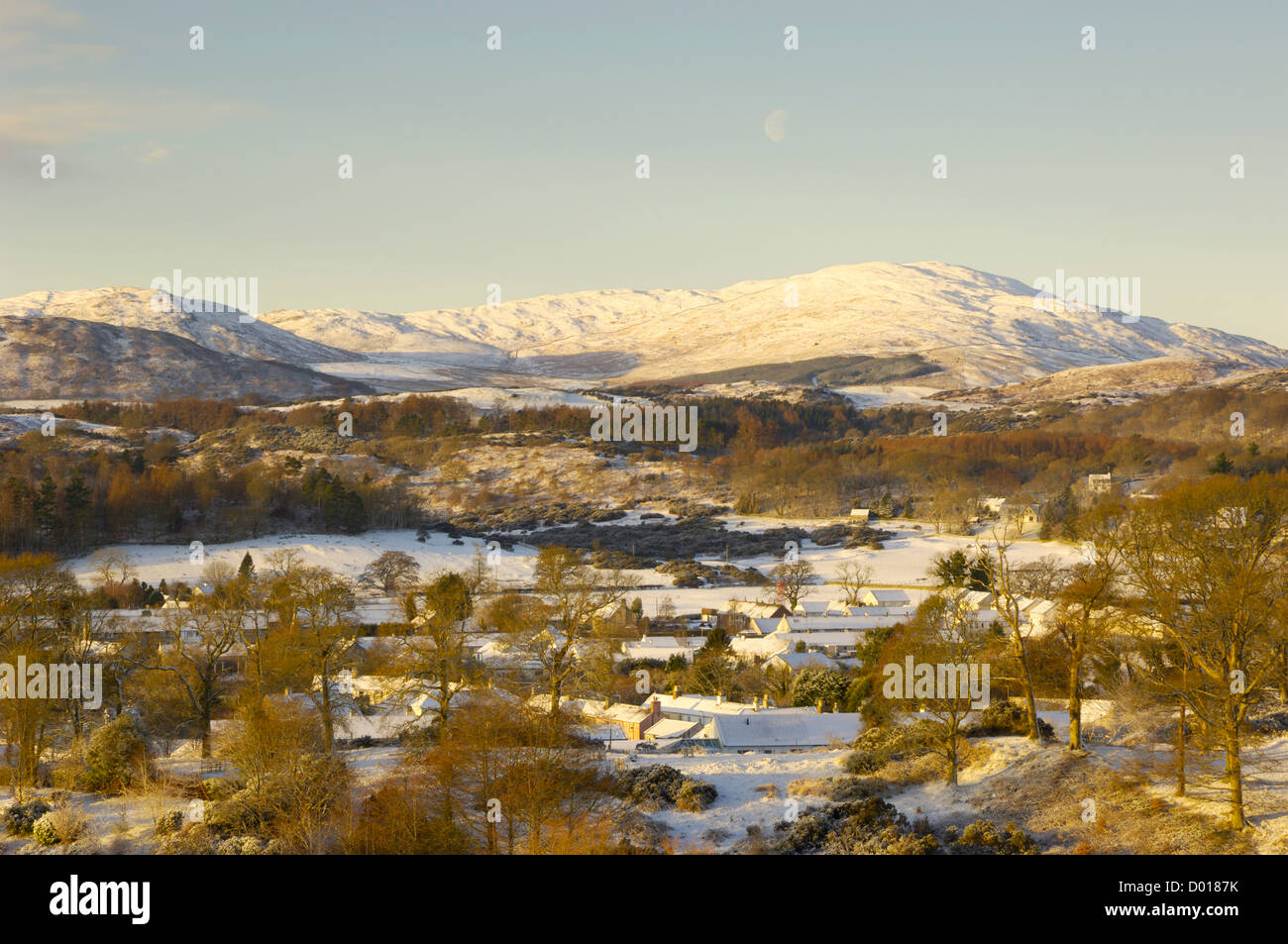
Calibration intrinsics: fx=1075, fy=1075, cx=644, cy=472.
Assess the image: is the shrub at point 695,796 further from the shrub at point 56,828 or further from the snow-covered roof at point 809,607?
the snow-covered roof at point 809,607

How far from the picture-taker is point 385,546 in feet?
317

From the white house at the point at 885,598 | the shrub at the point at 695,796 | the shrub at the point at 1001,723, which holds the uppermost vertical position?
the shrub at the point at 1001,723

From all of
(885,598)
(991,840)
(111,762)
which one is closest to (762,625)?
(885,598)

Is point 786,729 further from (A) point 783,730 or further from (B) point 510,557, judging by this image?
(B) point 510,557

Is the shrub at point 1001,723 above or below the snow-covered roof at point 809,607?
above

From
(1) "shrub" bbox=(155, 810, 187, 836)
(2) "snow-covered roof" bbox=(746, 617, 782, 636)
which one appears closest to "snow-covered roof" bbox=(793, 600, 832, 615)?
(2) "snow-covered roof" bbox=(746, 617, 782, 636)

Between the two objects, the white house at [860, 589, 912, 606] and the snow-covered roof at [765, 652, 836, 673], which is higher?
the white house at [860, 589, 912, 606]

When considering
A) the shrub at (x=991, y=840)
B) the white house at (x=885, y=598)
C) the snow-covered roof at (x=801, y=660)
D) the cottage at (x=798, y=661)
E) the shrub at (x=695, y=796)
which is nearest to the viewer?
the shrub at (x=991, y=840)

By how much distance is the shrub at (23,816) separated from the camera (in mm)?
23000

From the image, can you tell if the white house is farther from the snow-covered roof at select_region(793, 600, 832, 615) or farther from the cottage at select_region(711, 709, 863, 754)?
the cottage at select_region(711, 709, 863, 754)

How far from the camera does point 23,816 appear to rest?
23.4 metres

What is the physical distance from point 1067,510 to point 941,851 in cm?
8683

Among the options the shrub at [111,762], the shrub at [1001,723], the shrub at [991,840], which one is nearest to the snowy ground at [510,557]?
the shrub at [1001,723]

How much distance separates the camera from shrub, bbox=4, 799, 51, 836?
23.0 metres
